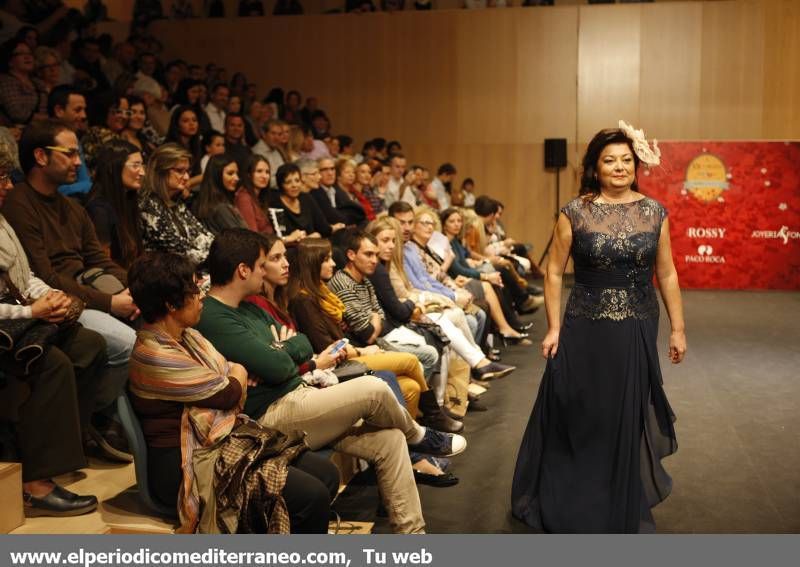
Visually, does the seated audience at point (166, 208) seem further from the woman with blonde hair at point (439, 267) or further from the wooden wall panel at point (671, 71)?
the wooden wall panel at point (671, 71)

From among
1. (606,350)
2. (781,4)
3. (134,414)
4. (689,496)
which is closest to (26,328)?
(134,414)

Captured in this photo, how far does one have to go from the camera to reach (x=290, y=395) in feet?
9.69

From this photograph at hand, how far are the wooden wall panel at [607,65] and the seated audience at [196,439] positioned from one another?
842 centimetres

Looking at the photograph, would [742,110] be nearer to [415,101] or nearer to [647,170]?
[647,170]

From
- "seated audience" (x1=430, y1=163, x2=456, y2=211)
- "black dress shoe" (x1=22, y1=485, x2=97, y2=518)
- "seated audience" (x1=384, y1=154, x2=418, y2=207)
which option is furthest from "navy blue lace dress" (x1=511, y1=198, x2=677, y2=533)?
"seated audience" (x1=430, y1=163, x2=456, y2=211)

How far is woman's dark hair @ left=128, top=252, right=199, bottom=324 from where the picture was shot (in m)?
2.48

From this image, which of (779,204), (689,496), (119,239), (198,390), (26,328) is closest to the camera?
(198,390)

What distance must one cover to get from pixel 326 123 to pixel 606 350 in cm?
709

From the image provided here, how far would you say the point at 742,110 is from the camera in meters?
10.1

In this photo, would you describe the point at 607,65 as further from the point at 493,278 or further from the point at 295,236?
the point at 295,236

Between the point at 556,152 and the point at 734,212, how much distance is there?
2235mm

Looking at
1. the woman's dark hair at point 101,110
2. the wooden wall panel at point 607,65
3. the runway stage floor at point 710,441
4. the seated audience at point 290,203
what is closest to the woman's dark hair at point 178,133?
the woman's dark hair at point 101,110

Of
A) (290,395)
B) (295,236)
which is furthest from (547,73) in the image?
(290,395)

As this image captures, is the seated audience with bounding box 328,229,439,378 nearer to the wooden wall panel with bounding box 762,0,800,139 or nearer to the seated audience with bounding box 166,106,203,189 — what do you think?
the seated audience with bounding box 166,106,203,189
